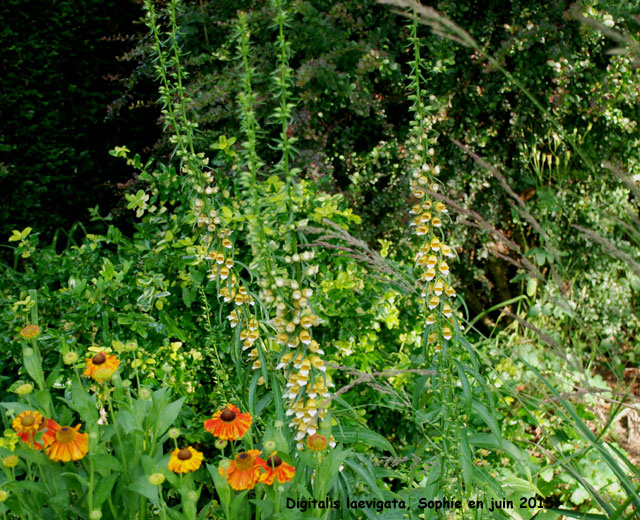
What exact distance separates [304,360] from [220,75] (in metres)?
1.97

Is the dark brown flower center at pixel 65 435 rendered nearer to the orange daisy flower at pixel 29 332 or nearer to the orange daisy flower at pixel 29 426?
the orange daisy flower at pixel 29 426

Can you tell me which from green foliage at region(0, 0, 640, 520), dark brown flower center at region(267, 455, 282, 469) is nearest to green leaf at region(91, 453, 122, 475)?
green foliage at region(0, 0, 640, 520)

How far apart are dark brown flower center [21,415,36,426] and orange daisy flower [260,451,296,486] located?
0.49 meters

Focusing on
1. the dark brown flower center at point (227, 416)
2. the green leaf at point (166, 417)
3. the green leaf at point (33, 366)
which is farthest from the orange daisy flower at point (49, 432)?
the dark brown flower center at point (227, 416)

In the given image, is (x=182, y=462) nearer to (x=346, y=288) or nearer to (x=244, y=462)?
(x=244, y=462)

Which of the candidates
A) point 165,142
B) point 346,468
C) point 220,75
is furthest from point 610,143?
point 346,468

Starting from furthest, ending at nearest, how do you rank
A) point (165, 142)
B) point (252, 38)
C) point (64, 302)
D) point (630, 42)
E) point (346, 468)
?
point (252, 38), point (165, 142), point (64, 302), point (346, 468), point (630, 42)

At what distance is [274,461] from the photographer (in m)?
1.23

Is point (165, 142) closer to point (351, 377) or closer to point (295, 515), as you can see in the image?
point (351, 377)

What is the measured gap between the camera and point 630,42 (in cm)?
121

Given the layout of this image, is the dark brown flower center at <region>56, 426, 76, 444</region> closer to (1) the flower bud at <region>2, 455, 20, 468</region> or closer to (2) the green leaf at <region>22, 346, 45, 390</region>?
(1) the flower bud at <region>2, 455, 20, 468</region>

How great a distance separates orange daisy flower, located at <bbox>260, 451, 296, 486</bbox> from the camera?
119 centimetres

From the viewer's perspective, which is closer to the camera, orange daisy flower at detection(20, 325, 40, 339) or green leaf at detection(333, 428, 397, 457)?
orange daisy flower at detection(20, 325, 40, 339)

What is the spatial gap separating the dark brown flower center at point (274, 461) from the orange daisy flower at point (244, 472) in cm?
2
